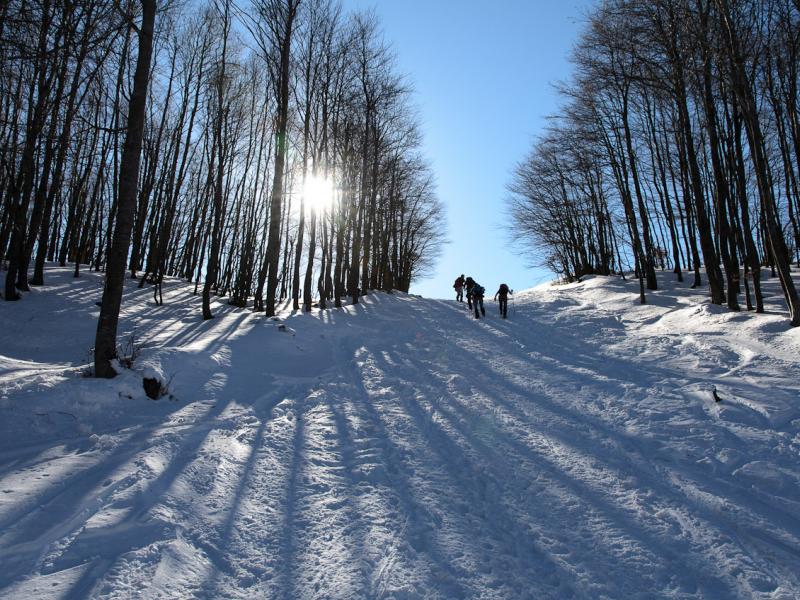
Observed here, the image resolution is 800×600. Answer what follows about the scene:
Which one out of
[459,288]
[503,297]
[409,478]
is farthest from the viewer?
[459,288]

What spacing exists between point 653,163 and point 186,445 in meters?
25.1

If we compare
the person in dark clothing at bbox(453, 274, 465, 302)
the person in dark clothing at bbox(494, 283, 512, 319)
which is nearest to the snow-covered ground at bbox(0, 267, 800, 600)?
the person in dark clothing at bbox(494, 283, 512, 319)

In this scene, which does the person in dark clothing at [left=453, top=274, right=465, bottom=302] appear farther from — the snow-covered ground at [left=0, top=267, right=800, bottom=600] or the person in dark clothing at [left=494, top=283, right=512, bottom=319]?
the snow-covered ground at [left=0, top=267, right=800, bottom=600]

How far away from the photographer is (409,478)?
4.25m

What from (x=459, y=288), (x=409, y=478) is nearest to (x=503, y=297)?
(x=459, y=288)

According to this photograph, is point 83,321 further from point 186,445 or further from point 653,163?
point 653,163

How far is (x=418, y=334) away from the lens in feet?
45.5

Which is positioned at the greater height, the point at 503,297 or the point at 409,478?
the point at 503,297

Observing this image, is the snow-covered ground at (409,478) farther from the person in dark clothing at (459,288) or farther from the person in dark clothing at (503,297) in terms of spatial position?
the person in dark clothing at (459,288)

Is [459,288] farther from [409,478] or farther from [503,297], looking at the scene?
[409,478]

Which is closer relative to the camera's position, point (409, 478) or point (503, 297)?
point (409, 478)

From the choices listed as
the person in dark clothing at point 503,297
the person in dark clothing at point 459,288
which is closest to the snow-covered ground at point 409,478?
the person in dark clothing at point 503,297

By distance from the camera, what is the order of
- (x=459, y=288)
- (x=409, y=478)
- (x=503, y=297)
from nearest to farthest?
1. (x=409, y=478)
2. (x=503, y=297)
3. (x=459, y=288)

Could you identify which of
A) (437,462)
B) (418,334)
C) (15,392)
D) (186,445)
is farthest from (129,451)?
(418,334)
